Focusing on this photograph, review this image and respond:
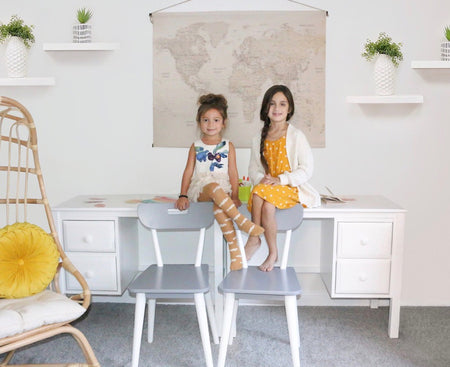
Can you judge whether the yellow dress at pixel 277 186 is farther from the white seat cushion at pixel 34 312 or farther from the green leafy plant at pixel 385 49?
the white seat cushion at pixel 34 312

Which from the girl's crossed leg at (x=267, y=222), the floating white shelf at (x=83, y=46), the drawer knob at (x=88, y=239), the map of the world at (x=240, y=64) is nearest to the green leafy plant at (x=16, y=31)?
the floating white shelf at (x=83, y=46)

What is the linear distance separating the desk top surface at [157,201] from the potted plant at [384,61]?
1.84 ft

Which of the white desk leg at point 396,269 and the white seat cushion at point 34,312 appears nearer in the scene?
the white seat cushion at point 34,312

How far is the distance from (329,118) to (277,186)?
65 cm

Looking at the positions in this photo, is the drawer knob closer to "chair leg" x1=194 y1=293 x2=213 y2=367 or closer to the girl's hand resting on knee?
the girl's hand resting on knee

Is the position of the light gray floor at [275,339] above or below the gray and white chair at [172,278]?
below

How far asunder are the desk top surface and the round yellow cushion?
467mm

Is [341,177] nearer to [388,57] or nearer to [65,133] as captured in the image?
[388,57]

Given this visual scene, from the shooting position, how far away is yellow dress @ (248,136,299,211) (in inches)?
89.9

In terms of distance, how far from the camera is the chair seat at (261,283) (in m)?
1.99

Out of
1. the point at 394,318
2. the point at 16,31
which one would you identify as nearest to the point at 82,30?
the point at 16,31

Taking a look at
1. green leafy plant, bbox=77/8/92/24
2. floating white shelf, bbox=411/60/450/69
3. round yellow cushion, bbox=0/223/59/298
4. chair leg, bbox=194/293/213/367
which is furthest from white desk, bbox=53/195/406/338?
green leafy plant, bbox=77/8/92/24

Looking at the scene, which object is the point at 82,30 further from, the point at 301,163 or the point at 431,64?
the point at 431,64

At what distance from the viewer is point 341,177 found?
9.24 feet
